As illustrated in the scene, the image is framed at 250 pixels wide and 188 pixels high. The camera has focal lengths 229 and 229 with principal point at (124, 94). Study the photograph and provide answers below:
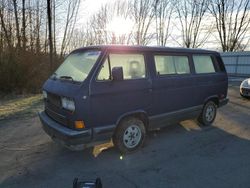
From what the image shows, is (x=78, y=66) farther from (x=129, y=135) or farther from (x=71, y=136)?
(x=129, y=135)

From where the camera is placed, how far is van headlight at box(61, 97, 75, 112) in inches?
144

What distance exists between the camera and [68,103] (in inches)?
147

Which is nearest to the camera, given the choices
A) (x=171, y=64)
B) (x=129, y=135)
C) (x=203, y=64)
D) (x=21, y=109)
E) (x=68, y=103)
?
(x=68, y=103)

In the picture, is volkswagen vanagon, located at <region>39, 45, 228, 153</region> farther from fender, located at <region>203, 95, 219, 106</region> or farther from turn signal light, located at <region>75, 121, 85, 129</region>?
fender, located at <region>203, 95, 219, 106</region>

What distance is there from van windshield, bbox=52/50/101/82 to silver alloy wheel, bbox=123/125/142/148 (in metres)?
1.35

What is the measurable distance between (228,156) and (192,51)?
2566 mm

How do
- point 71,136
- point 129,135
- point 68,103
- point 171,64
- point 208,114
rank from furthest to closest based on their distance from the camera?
point 208,114
point 171,64
point 129,135
point 68,103
point 71,136

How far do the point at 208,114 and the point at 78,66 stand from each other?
12.4ft

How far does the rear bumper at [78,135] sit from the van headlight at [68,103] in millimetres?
352

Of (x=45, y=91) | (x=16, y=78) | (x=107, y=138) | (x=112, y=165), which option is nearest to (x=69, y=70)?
(x=45, y=91)

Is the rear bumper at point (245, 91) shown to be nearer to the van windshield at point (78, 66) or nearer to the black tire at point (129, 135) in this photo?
the black tire at point (129, 135)

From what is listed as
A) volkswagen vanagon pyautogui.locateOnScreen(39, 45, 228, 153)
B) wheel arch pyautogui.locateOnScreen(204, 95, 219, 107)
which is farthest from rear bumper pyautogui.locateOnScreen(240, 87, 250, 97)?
volkswagen vanagon pyautogui.locateOnScreen(39, 45, 228, 153)

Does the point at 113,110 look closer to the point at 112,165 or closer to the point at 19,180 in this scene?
the point at 112,165

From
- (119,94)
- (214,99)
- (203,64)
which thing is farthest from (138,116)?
(214,99)
